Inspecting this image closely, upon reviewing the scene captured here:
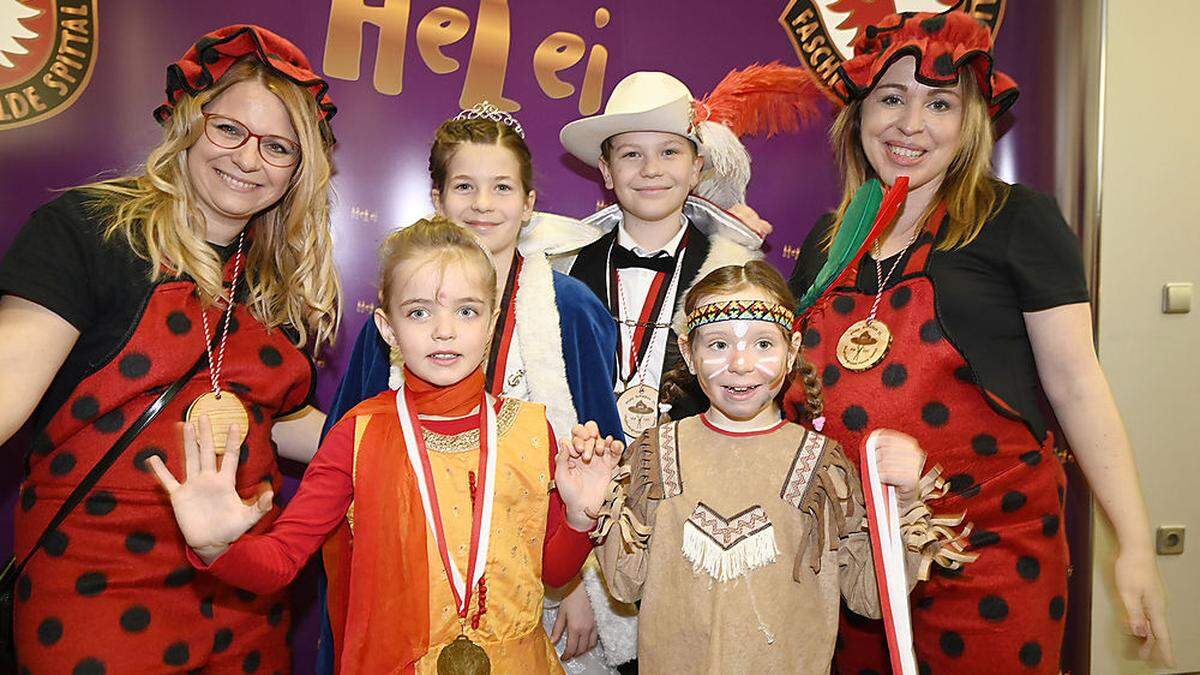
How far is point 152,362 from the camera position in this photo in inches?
78.9

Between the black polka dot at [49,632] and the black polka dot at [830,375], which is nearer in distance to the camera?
the black polka dot at [49,632]

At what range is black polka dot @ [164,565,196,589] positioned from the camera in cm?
204

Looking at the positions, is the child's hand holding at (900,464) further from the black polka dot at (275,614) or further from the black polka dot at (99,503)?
the black polka dot at (99,503)

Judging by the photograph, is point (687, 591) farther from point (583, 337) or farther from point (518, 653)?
point (583, 337)

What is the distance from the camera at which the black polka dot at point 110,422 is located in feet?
6.51

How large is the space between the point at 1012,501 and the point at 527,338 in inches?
50.6

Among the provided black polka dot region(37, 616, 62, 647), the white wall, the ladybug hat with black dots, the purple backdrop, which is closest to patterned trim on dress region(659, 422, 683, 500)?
the ladybug hat with black dots

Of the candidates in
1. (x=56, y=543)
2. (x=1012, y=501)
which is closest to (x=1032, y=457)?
(x=1012, y=501)

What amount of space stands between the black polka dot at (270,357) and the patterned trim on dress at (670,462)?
3.32 ft

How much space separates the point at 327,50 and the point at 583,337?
1544 millimetres

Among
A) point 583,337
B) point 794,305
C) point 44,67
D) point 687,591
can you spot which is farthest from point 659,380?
point 44,67

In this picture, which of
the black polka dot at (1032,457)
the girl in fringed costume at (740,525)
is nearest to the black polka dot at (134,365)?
the girl in fringed costume at (740,525)

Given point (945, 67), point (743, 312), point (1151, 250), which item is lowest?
point (743, 312)

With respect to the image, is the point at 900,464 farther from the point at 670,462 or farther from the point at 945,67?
the point at 945,67
